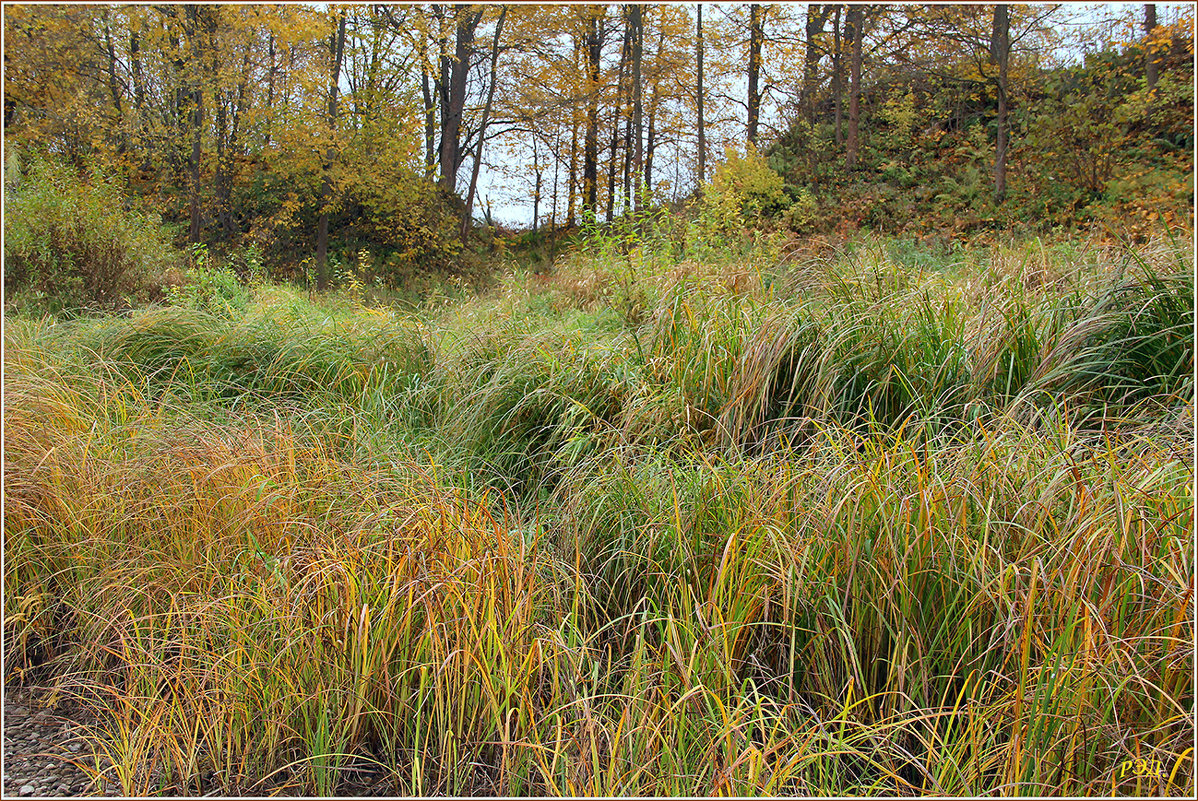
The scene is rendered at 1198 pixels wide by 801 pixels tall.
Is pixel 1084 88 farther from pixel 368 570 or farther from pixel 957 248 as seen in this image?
pixel 368 570

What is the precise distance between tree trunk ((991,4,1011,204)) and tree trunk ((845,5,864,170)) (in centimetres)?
170

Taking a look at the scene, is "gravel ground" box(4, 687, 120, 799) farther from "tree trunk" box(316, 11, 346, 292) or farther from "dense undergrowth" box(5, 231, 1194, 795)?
"tree trunk" box(316, 11, 346, 292)

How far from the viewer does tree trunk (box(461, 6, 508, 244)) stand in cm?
672

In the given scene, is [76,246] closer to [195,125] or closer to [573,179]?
[195,125]

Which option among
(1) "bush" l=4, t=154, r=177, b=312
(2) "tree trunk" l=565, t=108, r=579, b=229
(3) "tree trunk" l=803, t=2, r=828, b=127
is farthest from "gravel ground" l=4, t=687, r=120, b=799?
(3) "tree trunk" l=803, t=2, r=828, b=127

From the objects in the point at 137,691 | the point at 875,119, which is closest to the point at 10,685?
the point at 137,691

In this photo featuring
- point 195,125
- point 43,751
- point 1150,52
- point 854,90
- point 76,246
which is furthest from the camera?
point 854,90

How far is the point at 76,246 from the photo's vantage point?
5598 millimetres

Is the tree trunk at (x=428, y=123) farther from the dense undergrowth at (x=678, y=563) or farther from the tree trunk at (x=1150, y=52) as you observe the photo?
the tree trunk at (x=1150, y=52)

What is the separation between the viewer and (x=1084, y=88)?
946 cm

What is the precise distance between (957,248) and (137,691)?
832 centimetres

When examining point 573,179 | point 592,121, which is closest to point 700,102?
point 592,121

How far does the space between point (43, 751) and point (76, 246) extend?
4.91m

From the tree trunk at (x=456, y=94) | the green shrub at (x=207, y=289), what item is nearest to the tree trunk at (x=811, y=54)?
the tree trunk at (x=456, y=94)
